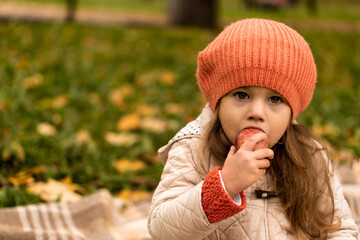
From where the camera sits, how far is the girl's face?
5.25 ft

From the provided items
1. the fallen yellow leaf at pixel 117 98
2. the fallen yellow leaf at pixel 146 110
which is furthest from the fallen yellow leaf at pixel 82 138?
the fallen yellow leaf at pixel 117 98

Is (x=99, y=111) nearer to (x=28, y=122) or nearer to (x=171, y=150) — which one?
(x=28, y=122)

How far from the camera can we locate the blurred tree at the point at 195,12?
927cm

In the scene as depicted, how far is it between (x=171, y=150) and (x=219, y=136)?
0.20 metres

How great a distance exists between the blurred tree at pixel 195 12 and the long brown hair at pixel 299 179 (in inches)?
301

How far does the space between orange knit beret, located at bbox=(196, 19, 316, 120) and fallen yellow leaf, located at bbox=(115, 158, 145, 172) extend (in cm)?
145

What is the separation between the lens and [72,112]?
3672 millimetres

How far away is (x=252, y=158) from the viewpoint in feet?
4.97

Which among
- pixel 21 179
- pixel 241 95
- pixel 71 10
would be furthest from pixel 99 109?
pixel 71 10

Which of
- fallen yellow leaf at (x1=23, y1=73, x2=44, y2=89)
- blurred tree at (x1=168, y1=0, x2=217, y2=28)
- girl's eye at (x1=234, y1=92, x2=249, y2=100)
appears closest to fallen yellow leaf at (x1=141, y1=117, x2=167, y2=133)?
fallen yellow leaf at (x1=23, y1=73, x2=44, y2=89)

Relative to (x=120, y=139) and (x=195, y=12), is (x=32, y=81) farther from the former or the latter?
(x=195, y=12)

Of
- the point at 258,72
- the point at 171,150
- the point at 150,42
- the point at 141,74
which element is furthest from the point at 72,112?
the point at 150,42

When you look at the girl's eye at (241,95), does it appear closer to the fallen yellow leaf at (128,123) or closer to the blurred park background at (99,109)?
the blurred park background at (99,109)

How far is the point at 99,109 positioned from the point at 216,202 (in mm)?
2524
